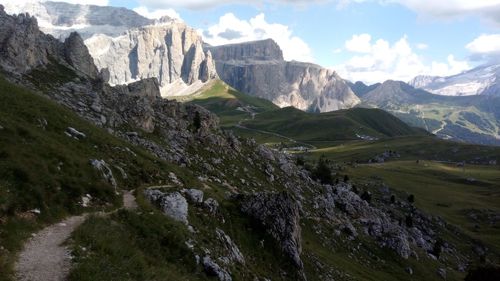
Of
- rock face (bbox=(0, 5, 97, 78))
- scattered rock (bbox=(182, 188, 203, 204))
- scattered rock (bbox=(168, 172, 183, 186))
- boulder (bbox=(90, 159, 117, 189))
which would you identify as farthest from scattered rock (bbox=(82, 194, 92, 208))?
rock face (bbox=(0, 5, 97, 78))

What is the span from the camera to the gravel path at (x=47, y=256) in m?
21.8

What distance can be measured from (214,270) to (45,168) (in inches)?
594

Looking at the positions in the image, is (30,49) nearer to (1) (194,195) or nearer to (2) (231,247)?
(1) (194,195)

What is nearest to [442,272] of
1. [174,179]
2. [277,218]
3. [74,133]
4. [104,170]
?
[277,218]

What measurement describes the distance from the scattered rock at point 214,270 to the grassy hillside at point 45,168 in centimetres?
868

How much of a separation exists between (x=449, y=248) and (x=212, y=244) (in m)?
103

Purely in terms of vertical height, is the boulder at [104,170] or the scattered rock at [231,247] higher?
the boulder at [104,170]

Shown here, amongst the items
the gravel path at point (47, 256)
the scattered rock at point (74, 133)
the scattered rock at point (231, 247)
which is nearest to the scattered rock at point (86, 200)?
the gravel path at point (47, 256)

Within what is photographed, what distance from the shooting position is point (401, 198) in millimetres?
169125

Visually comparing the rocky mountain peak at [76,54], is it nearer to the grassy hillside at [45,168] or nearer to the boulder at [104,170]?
the grassy hillside at [45,168]

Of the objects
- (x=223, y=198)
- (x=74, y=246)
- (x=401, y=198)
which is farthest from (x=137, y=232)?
(x=401, y=198)

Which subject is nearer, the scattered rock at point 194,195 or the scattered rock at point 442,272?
the scattered rock at point 194,195

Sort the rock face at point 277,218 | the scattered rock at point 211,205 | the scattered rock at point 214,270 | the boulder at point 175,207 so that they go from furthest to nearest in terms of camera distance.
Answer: the rock face at point 277,218 < the scattered rock at point 211,205 < the boulder at point 175,207 < the scattered rock at point 214,270

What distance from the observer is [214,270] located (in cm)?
3403
